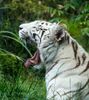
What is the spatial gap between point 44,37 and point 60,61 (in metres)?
0.35

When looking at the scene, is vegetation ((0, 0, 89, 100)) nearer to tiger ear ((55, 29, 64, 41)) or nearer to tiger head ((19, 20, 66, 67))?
tiger head ((19, 20, 66, 67))

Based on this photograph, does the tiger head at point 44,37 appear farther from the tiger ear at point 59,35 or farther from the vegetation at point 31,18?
the vegetation at point 31,18

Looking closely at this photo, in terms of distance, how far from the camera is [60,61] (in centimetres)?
703

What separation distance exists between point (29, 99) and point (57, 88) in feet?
1.50

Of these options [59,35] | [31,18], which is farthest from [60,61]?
[31,18]

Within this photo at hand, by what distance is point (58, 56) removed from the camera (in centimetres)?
705

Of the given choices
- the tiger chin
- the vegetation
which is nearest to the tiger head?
the tiger chin

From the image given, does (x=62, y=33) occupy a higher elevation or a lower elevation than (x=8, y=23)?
higher

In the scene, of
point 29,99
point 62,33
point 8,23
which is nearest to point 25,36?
point 62,33

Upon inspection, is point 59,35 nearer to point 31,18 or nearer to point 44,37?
point 44,37

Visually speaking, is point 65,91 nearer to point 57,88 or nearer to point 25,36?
point 57,88

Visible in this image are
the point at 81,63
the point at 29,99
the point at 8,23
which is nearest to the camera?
the point at 29,99

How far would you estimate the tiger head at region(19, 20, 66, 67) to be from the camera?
277 inches

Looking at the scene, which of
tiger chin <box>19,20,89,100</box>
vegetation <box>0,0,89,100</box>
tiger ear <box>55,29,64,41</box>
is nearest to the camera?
tiger chin <box>19,20,89,100</box>
